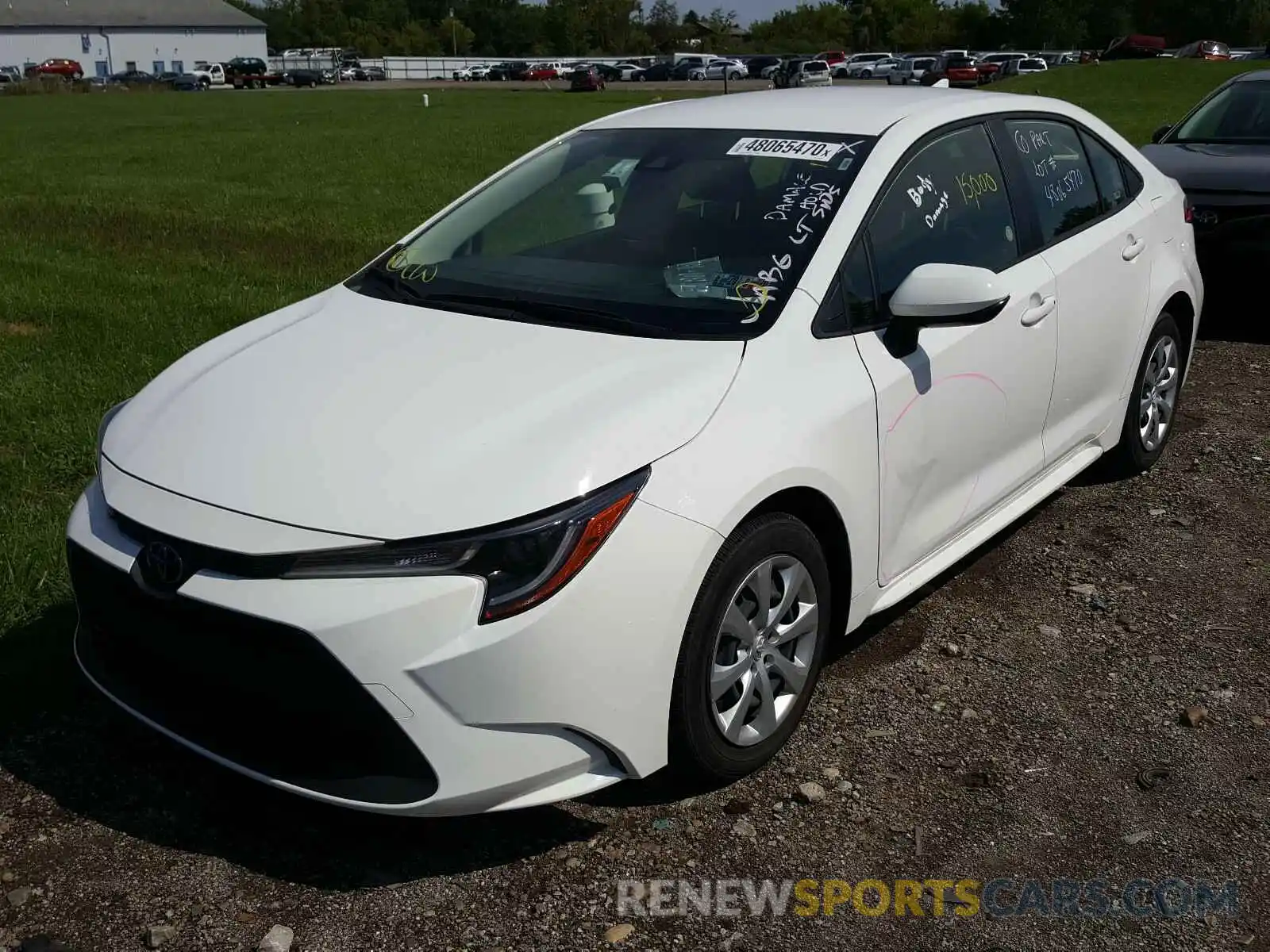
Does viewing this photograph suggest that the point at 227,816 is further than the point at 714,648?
Yes

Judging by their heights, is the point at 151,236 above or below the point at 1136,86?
below

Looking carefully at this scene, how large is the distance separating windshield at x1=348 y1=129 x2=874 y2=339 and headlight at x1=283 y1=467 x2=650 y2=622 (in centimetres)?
87

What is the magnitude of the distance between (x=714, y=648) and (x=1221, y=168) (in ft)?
19.9

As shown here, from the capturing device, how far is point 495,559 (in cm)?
273

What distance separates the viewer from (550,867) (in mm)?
3096

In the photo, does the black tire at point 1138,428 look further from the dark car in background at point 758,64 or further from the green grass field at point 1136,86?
the dark car in background at point 758,64

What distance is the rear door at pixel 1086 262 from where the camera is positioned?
177 inches

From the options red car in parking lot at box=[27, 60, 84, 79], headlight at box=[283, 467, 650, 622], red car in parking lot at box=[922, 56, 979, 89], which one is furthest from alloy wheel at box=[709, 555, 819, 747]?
red car in parking lot at box=[27, 60, 84, 79]

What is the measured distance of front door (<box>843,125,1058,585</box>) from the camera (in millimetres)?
3635

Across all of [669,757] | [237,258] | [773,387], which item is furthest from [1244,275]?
[237,258]

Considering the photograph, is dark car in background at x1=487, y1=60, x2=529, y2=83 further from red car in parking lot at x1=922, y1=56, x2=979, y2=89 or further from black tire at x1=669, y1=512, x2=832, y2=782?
black tire at x1=669, y1=512, x2=832, y2=782

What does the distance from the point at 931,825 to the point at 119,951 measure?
1.93m

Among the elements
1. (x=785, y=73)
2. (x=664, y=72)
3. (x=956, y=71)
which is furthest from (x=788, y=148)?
(x=664, y=72)

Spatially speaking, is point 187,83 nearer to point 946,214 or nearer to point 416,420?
point 946,214
